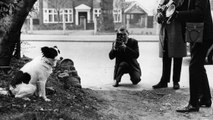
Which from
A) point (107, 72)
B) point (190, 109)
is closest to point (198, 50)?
point (190, 109)

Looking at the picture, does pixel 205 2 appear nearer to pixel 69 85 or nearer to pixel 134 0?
pixel 69 85

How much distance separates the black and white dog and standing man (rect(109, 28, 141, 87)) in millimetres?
2789

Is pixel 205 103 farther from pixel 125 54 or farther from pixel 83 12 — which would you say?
pixel 83 12

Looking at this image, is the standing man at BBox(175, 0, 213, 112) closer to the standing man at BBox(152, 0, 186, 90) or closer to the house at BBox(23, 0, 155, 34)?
the standing man at BBox(152, 0, 186, 90)

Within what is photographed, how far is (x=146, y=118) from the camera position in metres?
5.80

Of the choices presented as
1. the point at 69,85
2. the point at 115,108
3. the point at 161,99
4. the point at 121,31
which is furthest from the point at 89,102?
the point at 121,31

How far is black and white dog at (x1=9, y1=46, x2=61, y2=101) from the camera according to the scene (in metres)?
5.35

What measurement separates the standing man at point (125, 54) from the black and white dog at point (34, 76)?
9.15ft

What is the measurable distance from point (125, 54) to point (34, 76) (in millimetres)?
3408

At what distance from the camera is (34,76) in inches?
214

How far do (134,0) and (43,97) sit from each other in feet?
160

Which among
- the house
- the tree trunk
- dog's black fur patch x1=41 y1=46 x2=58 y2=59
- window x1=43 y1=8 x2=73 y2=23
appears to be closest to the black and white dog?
dog's black fur patch x1=41 y1=46 x2=58 y2=59

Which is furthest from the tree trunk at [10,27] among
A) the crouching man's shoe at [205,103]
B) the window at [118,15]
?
the window at [118,15]

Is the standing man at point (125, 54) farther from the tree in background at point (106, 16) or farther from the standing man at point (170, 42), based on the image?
the tree in background at point (106, 16)
